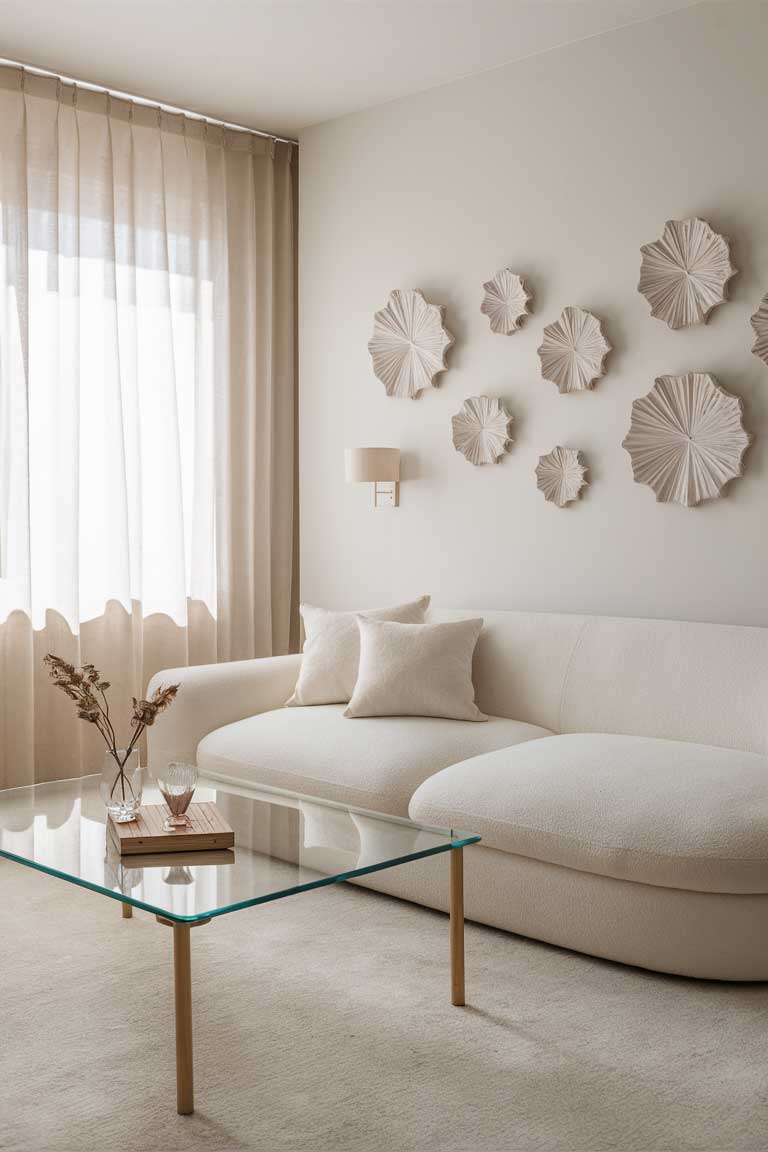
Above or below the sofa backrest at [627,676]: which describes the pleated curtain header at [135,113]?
above

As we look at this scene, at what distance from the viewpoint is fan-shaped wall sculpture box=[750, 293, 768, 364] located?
12.1 feet

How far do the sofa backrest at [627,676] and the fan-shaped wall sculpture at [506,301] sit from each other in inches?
45.1

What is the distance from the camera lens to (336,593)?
17.0ft

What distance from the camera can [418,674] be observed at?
154 inches

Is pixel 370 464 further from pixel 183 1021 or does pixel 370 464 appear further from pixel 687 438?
pixel 183 1021

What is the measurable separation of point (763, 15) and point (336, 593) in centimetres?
285

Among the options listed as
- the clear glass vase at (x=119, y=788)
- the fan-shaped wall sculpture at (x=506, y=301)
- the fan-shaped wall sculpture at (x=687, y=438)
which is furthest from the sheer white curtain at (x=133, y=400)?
the fan-shaped wall sculpture at (x=687, y=438)

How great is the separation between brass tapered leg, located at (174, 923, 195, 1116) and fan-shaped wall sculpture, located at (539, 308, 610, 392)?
105 inches

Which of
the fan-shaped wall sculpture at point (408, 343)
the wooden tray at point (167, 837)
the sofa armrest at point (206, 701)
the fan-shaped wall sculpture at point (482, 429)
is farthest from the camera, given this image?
the fan-shaped wall sculpture at point (408, 343)

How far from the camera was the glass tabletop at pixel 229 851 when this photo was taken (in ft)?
7.65

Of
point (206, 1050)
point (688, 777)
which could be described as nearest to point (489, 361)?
point (688, 777)

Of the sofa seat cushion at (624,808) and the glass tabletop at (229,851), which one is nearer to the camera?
the glass tabletop at (229,851)

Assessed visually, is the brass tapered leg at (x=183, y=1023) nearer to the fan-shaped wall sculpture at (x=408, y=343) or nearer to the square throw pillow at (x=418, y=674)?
the square throw pillow at (x=418, y=674)

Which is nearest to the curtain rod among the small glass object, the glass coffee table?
the glass coffee table
